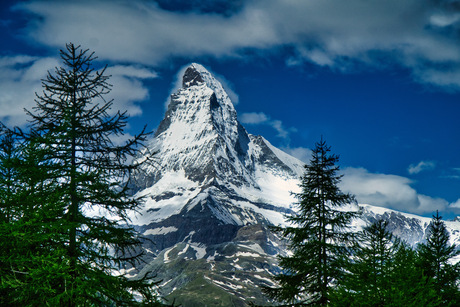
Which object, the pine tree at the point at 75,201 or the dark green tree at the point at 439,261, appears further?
the dark green tree at the point at 439,261

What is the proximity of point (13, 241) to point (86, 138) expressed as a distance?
12.7 feet

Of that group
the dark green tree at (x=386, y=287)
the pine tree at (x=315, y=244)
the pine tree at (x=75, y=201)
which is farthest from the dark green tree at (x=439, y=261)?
the pine tree at (x=75, y=201)

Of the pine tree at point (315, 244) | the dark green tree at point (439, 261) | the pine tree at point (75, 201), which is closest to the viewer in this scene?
the pine tree at point (75, 201)

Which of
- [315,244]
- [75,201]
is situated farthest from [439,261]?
[75,201]

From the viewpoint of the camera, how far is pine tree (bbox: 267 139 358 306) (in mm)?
18188

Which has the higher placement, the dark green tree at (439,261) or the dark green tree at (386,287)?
the dark green tree at (439,261)

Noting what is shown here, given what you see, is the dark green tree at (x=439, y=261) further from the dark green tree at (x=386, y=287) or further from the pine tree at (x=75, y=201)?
the pine tree at (x=75, y=201)

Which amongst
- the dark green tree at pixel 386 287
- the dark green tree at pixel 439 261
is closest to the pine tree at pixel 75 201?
the dark green tree at pixel 386 287

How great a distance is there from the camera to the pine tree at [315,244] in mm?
18188

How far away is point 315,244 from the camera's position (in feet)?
60.3

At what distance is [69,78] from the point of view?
1238 centimetres

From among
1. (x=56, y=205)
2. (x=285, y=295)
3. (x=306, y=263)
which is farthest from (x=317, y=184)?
(x=56, y=205)

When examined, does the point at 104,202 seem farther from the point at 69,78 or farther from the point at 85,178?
the point at 69,78

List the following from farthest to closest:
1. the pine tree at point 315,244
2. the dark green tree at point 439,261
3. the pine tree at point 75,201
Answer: the dark green tree at point 439,261 < the pine tree at point 315,244 < the pine tree at point 75,201
